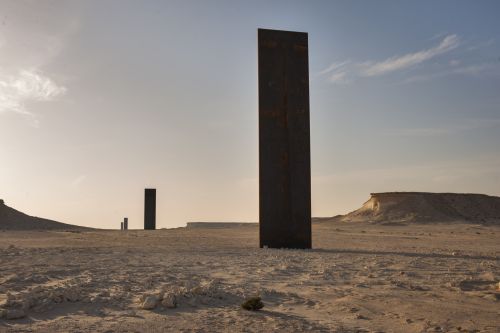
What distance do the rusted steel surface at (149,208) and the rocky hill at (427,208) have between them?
1247cm

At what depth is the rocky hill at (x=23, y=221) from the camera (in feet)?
88.1

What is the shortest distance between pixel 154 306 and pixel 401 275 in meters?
3.51

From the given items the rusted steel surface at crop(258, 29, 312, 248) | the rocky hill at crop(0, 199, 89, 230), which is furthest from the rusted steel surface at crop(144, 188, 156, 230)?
the rusted steel surface at crop(258, 29, 312, 248)

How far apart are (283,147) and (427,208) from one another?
23344mm

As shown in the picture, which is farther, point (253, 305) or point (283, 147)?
point (283, 147)

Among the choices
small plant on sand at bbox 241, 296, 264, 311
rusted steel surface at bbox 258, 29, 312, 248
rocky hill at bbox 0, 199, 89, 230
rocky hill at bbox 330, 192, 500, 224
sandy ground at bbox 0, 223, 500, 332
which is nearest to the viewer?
sandy ground at bbox 0, 223, 500, 332

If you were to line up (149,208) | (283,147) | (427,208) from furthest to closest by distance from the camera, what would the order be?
(427,208) → (149,208) → (283,147)

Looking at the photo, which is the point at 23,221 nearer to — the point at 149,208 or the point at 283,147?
the point at 149,208

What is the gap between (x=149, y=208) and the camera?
28.1m

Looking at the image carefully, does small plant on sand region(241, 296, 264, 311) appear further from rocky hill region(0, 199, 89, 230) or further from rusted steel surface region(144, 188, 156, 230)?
rocky hill region(0, 199, 89, 230)

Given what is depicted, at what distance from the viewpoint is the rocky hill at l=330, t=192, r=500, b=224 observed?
31.2 meters

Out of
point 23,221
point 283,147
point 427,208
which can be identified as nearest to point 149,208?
point 23,221

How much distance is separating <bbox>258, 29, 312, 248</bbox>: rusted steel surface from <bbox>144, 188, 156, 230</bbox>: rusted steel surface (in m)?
17.3

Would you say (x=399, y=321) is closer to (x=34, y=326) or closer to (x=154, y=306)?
(x=154, y=306)
